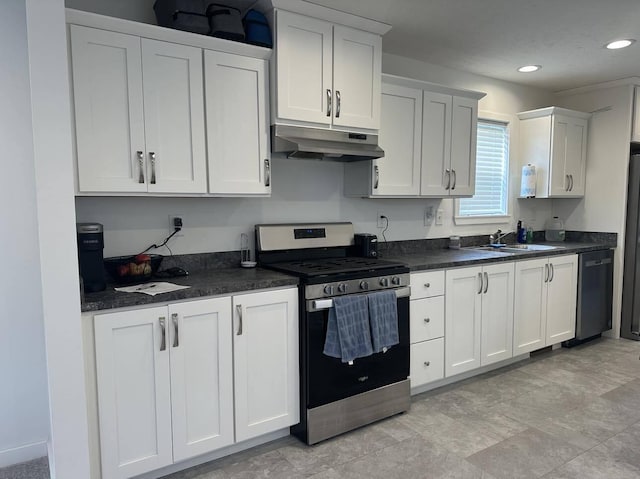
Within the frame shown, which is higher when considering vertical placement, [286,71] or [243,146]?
[286,71]

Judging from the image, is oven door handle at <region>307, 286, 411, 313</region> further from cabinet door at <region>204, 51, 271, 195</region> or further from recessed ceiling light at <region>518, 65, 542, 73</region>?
recessed ceiling light at <region>518, 65, 542, 73</region>

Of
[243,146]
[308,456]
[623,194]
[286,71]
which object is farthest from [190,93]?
[623,194]

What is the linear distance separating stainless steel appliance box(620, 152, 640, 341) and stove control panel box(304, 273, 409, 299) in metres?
2.90

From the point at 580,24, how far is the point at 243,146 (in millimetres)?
2368

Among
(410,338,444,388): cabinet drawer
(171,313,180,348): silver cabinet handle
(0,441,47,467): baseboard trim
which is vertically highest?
(171,313,180,348): silver cabinet handle

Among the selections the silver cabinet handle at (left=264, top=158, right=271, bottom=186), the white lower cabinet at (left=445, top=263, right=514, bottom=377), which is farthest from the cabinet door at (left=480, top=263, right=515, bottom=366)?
the silver cabinet handle at (left=264, top=158, right=271, bottom=186)

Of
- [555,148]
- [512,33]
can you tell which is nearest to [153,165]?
[512,33]

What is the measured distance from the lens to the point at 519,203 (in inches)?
180

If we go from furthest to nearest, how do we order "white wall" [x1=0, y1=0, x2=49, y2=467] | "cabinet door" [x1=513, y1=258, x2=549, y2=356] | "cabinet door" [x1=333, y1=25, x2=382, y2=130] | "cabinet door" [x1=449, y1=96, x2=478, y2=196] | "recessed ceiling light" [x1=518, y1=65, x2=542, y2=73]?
"recessed ceiling light" [x1=518, y1=65, x2=542, y2=73] → "cabinet door" [x1=513, y1=258, x2=549, y2=356] → "cabinet door" [x1=449, y1=96, x2=478, y2=196] → "cabinet door" [x1=333, y1=25, x2=382, y2=130] → "white wall" [x1=0, y1=0, x2=49, y2=467]

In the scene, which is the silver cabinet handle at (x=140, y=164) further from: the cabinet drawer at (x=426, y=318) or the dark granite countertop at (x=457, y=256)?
the cabinet drawer at (x=426, y=318)

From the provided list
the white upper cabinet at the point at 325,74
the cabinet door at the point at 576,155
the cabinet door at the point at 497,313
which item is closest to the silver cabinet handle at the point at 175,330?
the white upper cabinet at the point at 325,74

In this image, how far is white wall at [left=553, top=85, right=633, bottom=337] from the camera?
4.31m

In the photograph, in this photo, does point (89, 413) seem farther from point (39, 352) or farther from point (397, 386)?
point (397, 386)

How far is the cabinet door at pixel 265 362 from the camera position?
227 cm
